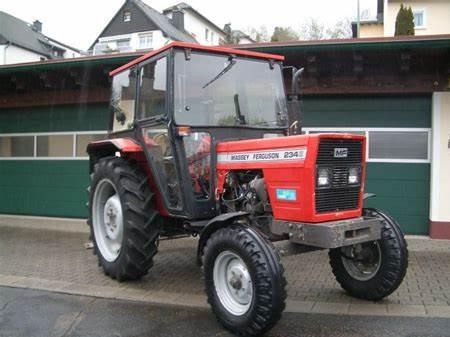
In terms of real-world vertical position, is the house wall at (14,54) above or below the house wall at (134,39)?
below

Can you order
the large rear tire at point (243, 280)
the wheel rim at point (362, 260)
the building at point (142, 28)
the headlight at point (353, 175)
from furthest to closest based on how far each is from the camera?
the building at point (142, 28)
the wheel rim at point (362, 260)
the headlight at point (353, 175)
the large rear tire at point (243, 280)

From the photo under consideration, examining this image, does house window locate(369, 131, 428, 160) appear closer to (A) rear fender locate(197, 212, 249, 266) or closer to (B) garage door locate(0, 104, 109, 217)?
(A) rear fender locate(197, 212, 249, 266)

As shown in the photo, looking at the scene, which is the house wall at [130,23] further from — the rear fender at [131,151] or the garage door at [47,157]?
the rear fender at [131,151]

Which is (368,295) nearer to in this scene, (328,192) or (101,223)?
(328,192)

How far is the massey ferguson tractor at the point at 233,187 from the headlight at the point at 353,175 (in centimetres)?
2

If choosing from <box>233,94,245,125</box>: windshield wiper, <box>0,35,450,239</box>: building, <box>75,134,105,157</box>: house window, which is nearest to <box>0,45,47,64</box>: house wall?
<box>75,134,105,157</box>: house window

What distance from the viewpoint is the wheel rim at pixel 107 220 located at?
261 inches

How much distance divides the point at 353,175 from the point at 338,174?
25cm

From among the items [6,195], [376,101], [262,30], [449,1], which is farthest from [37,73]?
[262,30]

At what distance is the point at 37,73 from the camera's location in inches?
463

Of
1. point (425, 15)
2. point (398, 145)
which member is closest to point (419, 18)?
point (425, 15)

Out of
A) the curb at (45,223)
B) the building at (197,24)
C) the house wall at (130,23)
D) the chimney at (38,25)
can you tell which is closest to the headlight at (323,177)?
the curb at (45,223)

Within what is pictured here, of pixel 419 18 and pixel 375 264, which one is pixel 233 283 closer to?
pixel 375 264

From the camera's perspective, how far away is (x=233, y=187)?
5.51 metres
